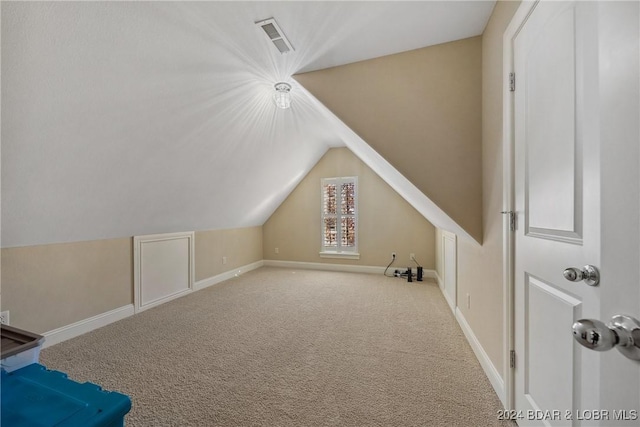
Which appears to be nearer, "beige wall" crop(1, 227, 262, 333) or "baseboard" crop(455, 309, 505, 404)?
"baseboard" crop(455, 309, 505, 404)

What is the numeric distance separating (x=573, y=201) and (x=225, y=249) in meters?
4.53

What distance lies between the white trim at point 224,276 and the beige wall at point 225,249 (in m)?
0.05

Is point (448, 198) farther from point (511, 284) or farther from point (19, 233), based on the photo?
point (19, 233)

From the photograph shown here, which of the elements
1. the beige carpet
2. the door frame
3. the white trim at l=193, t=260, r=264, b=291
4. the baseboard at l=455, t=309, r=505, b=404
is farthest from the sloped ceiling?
the baseboard at l=455, t=309, r=505, b=404

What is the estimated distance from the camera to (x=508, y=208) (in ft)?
4.41

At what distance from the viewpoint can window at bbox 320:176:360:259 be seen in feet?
16.5

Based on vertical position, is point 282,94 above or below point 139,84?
above

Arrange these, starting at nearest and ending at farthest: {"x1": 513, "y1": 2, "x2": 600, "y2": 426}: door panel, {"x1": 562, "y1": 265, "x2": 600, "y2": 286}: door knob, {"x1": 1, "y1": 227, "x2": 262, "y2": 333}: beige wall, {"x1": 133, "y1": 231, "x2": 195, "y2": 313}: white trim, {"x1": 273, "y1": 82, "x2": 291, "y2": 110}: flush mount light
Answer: {"x1": 562, "y1": 265, "x2": 600, "y2": 286}: door knob → {"x1": 513, "y1": 2, "x2": 600, "y2": 426}: door panel → {"x1": 1, "y1": 227, "x2": 262, "y2": 333}: beige wall → {"x1": 273, "y1": 82, "x2": 291, "y2": 110}: flush mount light → {"x1": 133, "y1": 231, "x2": 195, "y2": 313}: white trim

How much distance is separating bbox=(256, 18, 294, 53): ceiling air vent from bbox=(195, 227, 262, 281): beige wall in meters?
3.09

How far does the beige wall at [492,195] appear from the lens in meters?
1.49

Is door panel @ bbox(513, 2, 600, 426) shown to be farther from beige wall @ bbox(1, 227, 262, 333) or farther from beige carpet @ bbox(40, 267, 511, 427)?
beige wall @ bbox(1, 227, 262, 333)

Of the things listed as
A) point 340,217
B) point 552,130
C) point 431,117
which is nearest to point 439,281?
point 340,217

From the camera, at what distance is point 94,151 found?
1862 millimetres

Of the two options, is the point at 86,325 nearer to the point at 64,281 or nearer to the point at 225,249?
the point at 64,281
